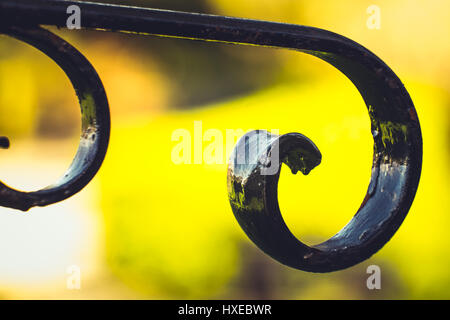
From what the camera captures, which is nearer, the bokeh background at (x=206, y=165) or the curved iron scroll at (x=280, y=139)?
the curved iron scroll at (x=280, y=139)

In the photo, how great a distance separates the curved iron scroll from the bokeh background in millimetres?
2120

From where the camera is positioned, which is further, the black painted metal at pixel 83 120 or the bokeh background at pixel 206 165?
the bokeh background at pixel 206 165

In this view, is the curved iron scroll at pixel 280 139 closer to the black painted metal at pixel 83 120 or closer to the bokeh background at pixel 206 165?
the black painted metal at pixel 83 120

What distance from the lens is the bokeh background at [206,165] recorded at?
276cm

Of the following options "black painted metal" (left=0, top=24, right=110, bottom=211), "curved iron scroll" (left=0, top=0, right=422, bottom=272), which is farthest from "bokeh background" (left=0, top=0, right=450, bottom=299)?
"black painted metal" (left=0, top=24, right=110, bottom=211)

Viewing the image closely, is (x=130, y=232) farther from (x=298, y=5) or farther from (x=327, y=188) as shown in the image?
(x=298, y=5)

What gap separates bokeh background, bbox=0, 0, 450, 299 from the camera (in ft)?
9.04

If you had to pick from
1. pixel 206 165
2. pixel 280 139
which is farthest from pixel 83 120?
pixel 206 165

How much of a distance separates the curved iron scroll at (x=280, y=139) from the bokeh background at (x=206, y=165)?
6.96ft

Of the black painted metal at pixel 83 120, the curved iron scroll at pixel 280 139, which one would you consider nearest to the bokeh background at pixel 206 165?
the curved iron scroll at pixel 280 139

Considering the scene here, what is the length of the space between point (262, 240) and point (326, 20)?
2561mm

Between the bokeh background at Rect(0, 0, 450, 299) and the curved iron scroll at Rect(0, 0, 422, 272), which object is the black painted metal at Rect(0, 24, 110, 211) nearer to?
the curved iron scroll at Rect(0, 0, 422, 272)

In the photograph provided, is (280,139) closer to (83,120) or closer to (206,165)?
(83,120)

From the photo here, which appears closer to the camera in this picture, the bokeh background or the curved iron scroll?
the curved iron scroll
